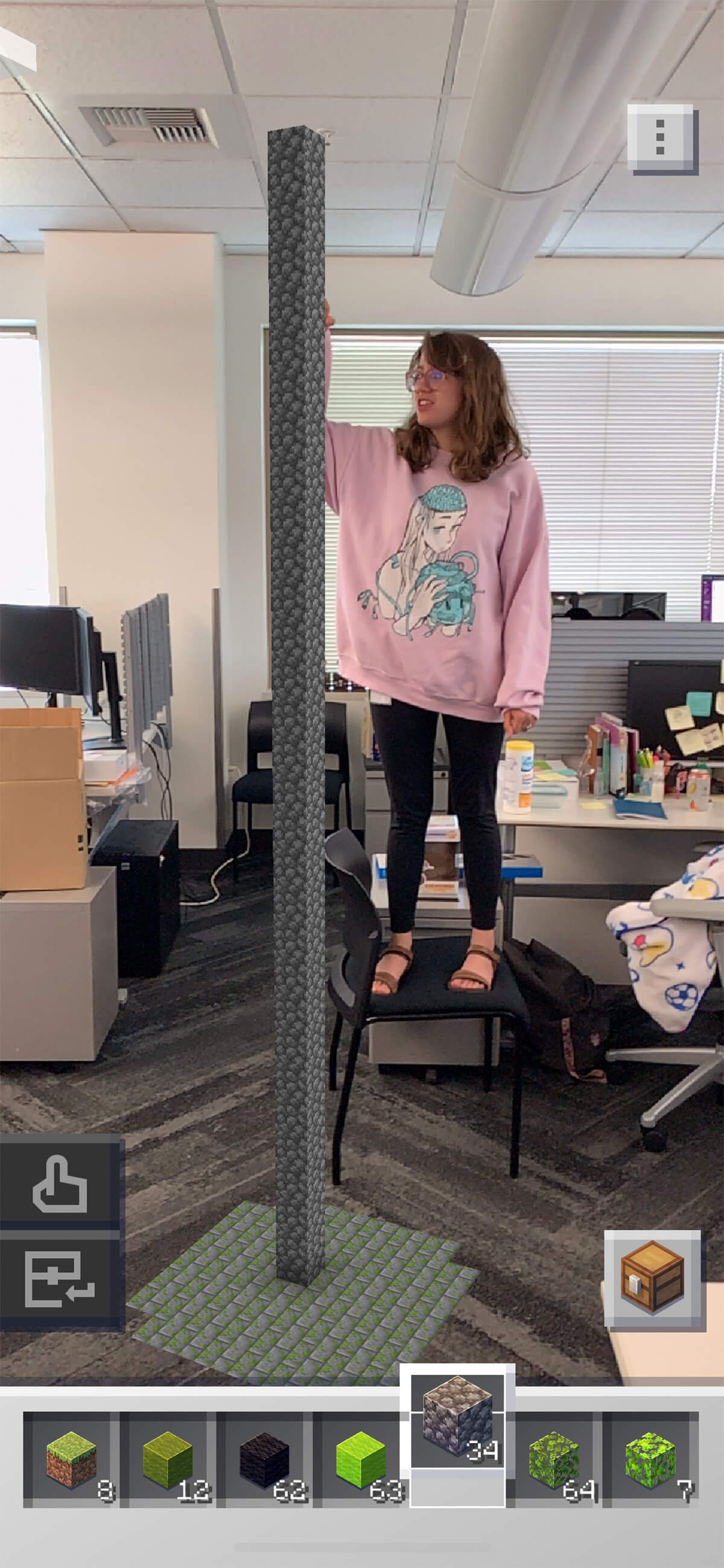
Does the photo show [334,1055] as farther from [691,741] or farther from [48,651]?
[48,651]

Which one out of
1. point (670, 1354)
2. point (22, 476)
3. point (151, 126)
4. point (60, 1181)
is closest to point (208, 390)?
point (22, 476)

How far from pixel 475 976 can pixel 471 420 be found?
3.12 feet

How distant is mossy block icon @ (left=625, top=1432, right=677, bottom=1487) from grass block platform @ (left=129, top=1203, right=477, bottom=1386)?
956 millimetres

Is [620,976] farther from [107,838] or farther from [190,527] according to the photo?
[190,527]

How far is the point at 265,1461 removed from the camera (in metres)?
0.48

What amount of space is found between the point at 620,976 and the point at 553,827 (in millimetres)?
448

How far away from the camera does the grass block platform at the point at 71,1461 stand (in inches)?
18.9

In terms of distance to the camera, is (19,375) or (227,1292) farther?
(19,375)

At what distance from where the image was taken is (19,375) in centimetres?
446

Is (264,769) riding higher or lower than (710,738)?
lower

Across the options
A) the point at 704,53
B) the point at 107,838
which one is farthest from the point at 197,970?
the point at 704,53

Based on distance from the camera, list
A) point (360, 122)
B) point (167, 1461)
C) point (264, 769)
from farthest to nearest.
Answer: point (264, 769) → point (360, 122) → point (167, 1461)

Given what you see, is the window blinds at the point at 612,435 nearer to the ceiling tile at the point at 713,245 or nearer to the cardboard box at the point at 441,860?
the ceiling tile at the point at 713,245

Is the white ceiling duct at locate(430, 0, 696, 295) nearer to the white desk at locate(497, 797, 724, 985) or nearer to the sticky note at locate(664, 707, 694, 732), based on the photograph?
the sticky note at locate(664, 707, 694, 732)
